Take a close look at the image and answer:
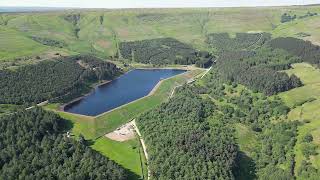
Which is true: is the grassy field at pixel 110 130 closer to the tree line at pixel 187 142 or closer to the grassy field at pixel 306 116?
the tree line at pixel 187 142

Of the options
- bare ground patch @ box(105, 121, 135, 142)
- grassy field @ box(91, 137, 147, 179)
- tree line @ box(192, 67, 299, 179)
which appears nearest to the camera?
grassy field @ box(91, 137, 147, 179)

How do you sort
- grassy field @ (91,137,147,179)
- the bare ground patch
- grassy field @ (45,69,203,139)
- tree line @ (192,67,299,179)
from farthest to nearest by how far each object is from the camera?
1. grassy field @ (45,69,203,139)
2. the bare ground patch
3. tree line @ (192,67,299,179)
4. grassy field @ (91,137,147,179)

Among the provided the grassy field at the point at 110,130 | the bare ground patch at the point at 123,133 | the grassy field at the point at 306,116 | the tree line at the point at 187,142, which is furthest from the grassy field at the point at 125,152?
the grassy field at the point at 306,116

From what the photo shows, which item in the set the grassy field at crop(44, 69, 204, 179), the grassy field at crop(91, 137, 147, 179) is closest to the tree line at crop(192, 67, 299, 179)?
the grassy field at crop(91, 137, 147, 179)

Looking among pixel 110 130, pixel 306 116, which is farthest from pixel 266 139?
pixel 110 130

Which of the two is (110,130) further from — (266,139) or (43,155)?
(266,139)

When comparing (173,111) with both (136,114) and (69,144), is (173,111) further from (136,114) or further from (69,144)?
(69,144)

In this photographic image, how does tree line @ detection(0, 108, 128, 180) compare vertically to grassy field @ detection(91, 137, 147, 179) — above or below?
above

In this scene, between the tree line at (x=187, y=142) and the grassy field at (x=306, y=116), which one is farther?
the grassy field at (x=306, y=116)

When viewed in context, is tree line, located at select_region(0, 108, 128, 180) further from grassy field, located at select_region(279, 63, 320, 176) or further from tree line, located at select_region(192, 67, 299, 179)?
grassy field, located at select_region(279, 63, 320, 176)
